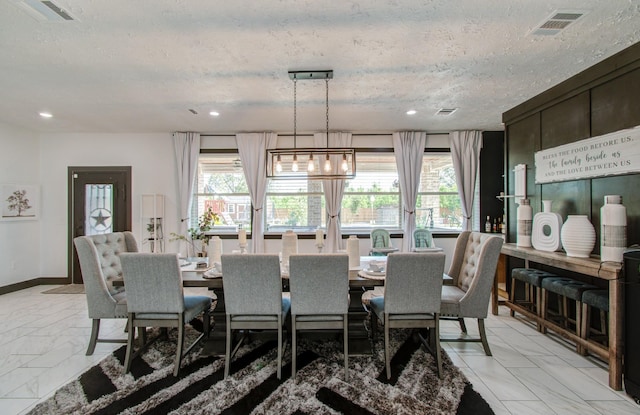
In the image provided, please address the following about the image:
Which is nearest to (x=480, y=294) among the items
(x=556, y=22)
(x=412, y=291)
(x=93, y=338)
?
(x=412, y=291)

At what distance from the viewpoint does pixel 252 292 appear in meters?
2.30

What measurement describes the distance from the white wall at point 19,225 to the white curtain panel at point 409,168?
21.2 ft

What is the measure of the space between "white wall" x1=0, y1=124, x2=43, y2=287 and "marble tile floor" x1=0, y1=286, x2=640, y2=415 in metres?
1.61

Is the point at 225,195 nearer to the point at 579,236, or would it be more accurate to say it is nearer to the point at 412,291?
the point at 412,291

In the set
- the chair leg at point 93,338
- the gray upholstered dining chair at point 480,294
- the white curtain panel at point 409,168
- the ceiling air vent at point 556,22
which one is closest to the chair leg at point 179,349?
the chair leg at point 93,338

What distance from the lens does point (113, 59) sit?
266 cm

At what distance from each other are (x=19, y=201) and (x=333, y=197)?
17.6 ft

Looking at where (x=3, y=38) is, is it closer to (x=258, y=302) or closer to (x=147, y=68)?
(x=147, y=68)

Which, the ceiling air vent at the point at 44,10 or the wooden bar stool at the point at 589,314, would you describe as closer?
the ceiling air vent at the point at 44,10

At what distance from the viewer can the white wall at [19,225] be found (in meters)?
4.71

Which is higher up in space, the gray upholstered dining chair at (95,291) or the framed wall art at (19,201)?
the framed wall art at (19,201)

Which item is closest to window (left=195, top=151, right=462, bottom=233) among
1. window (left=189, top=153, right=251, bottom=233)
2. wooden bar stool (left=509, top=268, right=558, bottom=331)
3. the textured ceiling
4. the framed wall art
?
window (left=189, top=153, right=251, bottom=233)

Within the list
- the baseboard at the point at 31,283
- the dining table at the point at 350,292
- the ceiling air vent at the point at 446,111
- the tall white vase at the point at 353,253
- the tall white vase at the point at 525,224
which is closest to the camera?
the dining table at the point at 350,292

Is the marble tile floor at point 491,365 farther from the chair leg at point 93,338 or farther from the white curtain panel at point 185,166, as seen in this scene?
the white curtain panel at point 185,166
